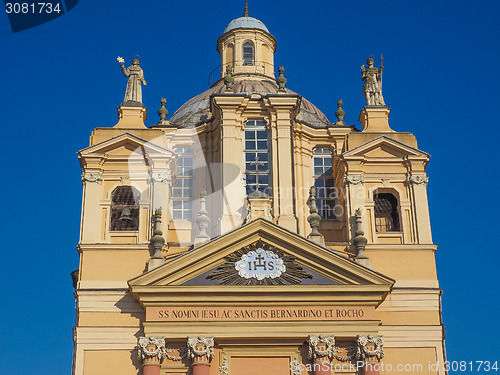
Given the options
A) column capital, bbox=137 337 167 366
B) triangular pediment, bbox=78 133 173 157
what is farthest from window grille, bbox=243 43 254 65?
column capital, bbox=137 337 167 366

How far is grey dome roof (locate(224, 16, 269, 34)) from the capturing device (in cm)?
3650

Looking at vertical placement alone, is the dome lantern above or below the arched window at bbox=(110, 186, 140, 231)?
above

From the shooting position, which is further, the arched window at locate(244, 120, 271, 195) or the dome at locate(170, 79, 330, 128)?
the dome at locate(170, 79, 330, 128)

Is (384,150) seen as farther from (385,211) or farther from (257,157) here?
(257,157)

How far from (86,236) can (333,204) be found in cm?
840

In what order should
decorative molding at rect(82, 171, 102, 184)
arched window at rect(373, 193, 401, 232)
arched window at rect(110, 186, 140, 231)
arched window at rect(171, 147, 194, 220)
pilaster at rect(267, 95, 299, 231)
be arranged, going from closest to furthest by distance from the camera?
1. pilaster at rect(267, 95, 299, 231)
2. decorative molding at rect(82, 171, 102, 184)
3. arched window at rect(110, 186, 140, 231)
4. arched window at rect(373, 193, 401, 232)
5. arched window at rect(171, 147, 194, 220)

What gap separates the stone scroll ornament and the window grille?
1187cm

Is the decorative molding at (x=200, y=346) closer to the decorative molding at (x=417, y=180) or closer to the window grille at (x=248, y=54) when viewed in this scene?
the decorative molding at (x=417, y=180)

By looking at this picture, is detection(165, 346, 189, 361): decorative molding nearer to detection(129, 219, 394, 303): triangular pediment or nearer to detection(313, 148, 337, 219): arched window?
detection(129, 219, 394, 303): triangular pediment

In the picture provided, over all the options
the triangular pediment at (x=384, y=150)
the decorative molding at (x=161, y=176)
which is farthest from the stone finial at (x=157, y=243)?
the triangular pediment at (x=384, y=150)

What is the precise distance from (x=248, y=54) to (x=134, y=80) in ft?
22.5

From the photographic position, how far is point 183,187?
101 ft

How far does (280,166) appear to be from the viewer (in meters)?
29.2

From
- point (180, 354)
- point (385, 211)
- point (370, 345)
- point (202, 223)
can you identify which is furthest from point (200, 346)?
point (385, 211)
